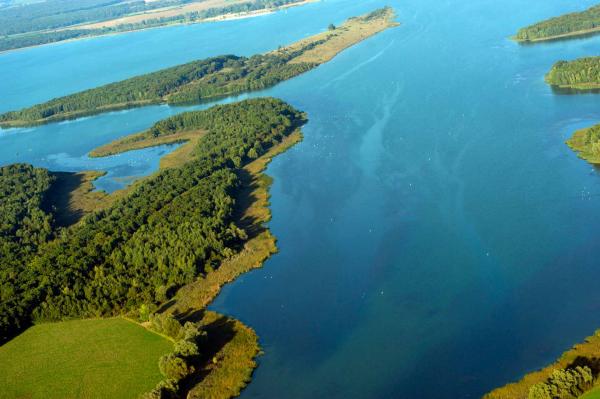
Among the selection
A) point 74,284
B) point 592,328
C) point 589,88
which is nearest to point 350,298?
point 592,328

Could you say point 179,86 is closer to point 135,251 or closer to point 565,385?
point 135,251

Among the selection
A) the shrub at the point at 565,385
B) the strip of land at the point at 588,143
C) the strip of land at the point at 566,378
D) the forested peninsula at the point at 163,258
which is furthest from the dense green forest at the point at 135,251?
the strip of land at the point at 588,143

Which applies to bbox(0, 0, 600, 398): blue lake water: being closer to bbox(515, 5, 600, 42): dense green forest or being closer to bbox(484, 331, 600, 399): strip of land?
bbox(484, 331, 600, 399): strip of land

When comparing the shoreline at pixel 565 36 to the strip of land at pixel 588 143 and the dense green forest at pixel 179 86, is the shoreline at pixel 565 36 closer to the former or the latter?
the dense green forest at pixel 179 86

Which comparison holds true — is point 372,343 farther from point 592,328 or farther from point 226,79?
point 226,79

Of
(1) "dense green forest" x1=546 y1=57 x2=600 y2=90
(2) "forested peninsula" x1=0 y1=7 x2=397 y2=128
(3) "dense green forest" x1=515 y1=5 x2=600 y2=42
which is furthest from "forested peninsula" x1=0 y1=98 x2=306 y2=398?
(3) "dense green forest" x1=515 y1=5 x2=600 y2=42

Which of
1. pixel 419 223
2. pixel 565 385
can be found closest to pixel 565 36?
pixel 419 223
